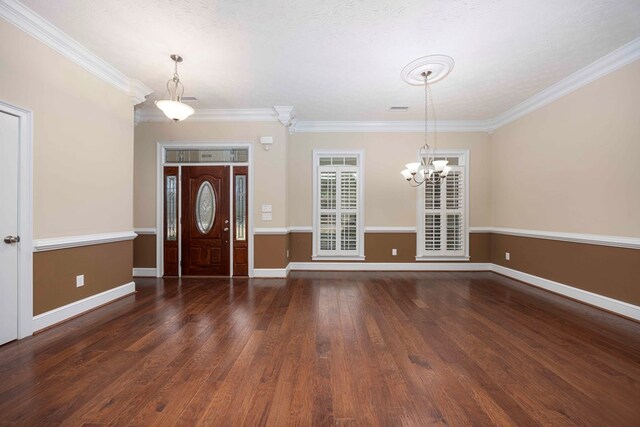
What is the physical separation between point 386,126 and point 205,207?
3817 mm

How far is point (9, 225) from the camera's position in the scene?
2.50m

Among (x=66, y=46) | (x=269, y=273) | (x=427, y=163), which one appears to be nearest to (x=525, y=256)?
Result: (x=427, y=163)

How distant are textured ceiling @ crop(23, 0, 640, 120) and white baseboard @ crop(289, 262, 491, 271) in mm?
3154

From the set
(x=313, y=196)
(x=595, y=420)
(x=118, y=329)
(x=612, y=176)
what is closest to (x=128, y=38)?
(x=118, y=329)

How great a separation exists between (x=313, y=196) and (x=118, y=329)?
373 cm

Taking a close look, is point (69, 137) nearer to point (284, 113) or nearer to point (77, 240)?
point (77, 240)

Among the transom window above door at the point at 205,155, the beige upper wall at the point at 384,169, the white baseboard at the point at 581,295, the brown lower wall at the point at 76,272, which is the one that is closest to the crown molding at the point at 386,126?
the beige upper wall at the point at 384,169

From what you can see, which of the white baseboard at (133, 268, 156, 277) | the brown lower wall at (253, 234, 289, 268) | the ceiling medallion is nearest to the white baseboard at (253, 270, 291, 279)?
the brown lower wall at (253, 234, 289, 268)

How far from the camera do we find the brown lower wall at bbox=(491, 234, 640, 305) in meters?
3.16

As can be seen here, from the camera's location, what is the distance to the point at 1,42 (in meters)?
2.43

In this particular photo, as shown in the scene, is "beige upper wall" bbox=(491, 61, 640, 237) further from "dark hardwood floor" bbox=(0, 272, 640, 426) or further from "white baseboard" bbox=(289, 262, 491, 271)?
"dark hardwood floor" bbox=(0, 272, 640, 426)

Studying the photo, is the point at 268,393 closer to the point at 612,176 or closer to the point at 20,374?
the point at 20,374

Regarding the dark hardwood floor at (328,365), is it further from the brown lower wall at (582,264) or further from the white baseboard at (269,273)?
the white baseboard at (269,273)

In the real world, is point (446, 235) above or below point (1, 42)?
below
